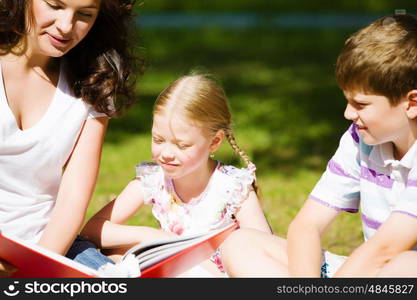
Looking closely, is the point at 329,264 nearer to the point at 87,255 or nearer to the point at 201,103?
the point at 201,103

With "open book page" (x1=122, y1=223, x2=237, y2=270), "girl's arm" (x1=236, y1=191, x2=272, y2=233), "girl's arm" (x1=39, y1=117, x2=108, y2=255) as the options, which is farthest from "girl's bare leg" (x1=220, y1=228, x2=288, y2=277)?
"girl's arm" (x1=39, y1=117, x2=108, y2=255)

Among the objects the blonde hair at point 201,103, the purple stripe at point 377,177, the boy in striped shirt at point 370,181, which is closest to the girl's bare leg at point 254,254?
the boy in striped shirt at point 370,181

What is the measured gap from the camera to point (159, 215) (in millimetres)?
4113

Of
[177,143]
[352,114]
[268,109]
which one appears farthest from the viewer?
[268,109]

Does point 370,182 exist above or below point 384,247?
above

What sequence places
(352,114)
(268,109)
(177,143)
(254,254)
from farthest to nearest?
(268,109)
(177,143)
(254,254)
(352,114)

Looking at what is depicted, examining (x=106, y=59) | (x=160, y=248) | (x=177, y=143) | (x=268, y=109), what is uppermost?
(x=106, y=59)

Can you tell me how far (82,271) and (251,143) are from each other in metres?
4.37

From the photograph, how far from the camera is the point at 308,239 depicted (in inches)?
139

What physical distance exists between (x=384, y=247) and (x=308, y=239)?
358 mm

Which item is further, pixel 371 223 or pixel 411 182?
pixel 371 223

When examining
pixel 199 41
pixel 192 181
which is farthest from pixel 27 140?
pixel 199 41

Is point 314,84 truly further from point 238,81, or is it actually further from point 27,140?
point 27,140

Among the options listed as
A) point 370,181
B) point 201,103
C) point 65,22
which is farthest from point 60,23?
point 370,181
